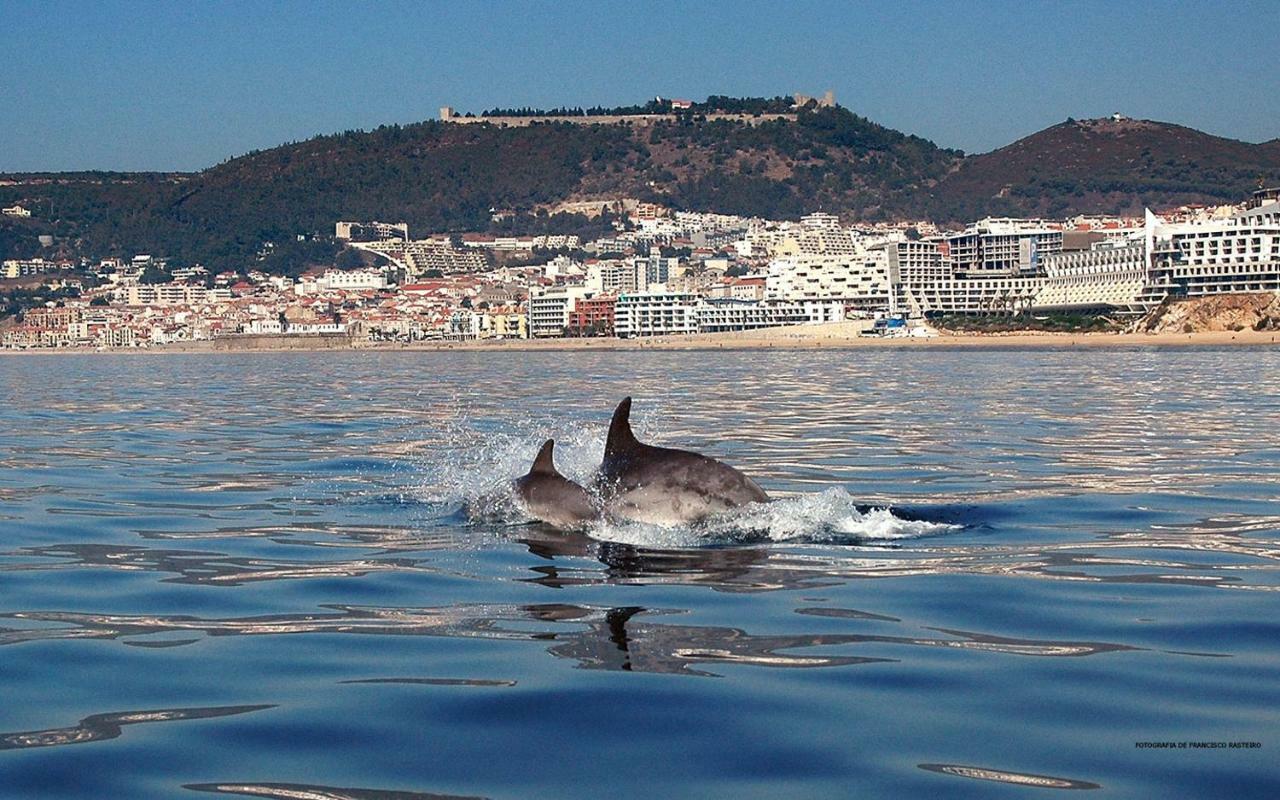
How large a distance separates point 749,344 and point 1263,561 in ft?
461

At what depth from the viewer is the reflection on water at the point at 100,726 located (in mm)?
6562

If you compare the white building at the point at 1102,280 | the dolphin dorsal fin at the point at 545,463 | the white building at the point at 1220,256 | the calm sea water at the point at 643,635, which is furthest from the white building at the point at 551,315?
the dolphin dorsal fin at the point at 545,463

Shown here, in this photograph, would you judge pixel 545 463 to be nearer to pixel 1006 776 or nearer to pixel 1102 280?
pixel 1006 776

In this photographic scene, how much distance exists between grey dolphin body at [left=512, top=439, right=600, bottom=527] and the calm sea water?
0.85 ft

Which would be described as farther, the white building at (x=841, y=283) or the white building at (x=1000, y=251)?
the white building at (x=841, y=283)

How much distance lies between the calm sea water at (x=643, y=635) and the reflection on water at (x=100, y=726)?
22 millimetres

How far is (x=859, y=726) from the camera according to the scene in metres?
6.73

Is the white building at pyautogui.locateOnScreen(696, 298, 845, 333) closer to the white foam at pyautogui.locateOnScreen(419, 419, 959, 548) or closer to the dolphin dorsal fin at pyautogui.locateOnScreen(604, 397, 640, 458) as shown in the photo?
the white foam at pyautogui.locateOnScreen(419, 419, 959, 548)

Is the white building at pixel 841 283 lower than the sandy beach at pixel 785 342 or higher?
higher

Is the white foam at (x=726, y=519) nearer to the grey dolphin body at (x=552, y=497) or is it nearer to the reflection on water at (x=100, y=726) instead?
the grey dolphin body at (x=552, y=497)

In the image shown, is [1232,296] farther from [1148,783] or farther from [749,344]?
[1148,783]

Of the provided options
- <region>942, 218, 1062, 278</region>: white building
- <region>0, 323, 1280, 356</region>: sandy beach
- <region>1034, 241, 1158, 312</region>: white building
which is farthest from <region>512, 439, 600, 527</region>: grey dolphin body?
<region>942, 218, 1062, 278</region>: white building

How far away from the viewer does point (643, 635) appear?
8.59 meters

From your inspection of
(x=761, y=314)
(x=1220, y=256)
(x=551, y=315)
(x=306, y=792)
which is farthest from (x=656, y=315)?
(x=306, y=792)
